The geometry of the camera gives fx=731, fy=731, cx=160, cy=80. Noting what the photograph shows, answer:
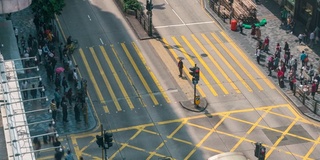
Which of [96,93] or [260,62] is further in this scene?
[260,62]

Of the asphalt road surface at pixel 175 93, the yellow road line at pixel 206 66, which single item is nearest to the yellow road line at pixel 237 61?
the asphalt road surface at pixel 175 93

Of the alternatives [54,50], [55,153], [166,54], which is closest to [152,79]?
[166,54]

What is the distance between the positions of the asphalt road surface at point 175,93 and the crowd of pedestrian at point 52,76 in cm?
178

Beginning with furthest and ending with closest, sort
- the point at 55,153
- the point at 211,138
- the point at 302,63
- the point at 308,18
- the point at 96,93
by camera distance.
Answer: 1. the point at 308,18
2. the point at 302,63
3. the point at 96,93
4. the point at 211,138
5. the point at 55,153

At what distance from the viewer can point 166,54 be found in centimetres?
7075

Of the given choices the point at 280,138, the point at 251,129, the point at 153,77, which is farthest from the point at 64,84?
the point at 280,138

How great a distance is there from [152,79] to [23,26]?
17722 mm

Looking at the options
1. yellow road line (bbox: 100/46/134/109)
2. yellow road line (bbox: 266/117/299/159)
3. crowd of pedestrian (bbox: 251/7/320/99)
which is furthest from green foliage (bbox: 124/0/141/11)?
yellow road line (bbox: 266/117/299/159)

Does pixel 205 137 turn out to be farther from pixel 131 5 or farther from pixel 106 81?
pixel 131 5

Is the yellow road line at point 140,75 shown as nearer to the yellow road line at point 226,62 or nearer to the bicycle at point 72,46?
the bicycle at point 72,46

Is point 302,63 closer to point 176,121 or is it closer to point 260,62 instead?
point 260,62

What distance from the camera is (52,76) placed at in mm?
64312

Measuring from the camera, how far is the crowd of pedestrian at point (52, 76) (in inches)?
2266

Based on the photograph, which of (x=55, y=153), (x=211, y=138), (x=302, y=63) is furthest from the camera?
(x=302, y=63)
